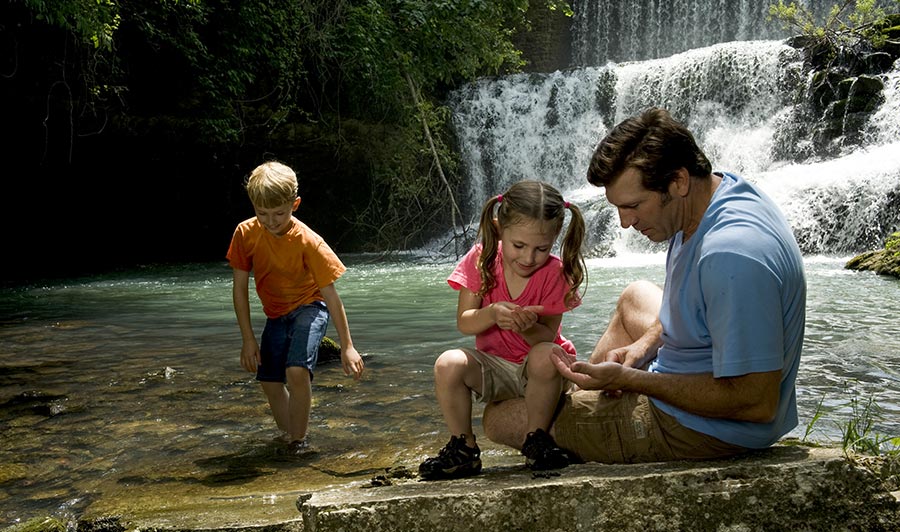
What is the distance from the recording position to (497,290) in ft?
10.8

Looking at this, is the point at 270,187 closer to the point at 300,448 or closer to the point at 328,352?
the point at 300,448

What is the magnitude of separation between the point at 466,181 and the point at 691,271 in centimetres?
1777

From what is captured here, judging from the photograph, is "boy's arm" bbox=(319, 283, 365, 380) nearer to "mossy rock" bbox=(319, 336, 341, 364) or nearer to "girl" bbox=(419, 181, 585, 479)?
"girl" bbox=(419, 181, 585, 479)

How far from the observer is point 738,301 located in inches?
86.9

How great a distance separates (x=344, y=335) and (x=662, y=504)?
2.17 meters

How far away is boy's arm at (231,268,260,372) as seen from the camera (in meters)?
4.10

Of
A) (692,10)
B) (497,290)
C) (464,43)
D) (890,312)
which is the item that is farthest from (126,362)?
(692,10)

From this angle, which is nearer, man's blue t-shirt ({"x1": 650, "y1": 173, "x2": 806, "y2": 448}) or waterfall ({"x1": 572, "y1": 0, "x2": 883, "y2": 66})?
man's blue t-shirt ({"x1": 650, "y1": 173, "x2": 806, "y2": 448})

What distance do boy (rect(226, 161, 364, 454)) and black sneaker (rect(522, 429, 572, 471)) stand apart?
1.48m

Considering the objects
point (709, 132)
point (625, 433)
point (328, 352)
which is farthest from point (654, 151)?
point (709, 132)

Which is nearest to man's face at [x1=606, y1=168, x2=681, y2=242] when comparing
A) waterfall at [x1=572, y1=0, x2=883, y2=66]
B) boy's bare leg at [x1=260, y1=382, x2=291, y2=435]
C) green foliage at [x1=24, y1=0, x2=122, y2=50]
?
boy's bare leg at [x1=260, y1=382, x2=291, y2=435]

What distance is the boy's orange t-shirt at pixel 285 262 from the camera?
4.19m

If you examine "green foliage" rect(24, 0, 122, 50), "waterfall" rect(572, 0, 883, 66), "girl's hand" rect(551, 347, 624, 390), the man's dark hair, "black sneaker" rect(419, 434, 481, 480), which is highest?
"waterfall" rect(572, 0, 883, 66)

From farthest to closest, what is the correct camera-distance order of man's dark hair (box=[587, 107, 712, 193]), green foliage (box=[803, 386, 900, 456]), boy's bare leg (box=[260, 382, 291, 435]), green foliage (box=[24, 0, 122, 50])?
green foliage (box=[24, 0, 122, 50]), boy's bare leg (box=[260, 382, 291, 435]), green foliage (box=[803, 386, 900, 456]), man's dark hair (box=[587, 107, 712, 193])
